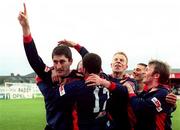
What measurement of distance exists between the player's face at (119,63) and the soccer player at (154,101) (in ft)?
5.36

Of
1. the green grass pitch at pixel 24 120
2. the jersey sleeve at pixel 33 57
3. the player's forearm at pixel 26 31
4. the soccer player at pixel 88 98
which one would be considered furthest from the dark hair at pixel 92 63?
the green grass pitch at pixel 24 120

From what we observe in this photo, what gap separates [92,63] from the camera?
17.0 ft

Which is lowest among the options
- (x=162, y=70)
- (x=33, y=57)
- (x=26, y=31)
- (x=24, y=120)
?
(x=24, y=120)

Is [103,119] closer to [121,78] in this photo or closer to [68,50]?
[68,50]

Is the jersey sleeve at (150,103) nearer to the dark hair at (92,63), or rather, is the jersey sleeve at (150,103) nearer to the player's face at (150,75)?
the player's face at (150,75)

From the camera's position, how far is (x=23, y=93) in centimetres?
4747

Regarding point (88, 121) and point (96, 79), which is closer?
point (96, 79)

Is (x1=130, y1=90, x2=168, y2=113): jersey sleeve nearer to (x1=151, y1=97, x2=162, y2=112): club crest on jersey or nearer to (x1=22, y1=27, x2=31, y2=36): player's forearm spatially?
Answer: (x1=151, y1=97, x2=162, y2=112): club crest on jersey

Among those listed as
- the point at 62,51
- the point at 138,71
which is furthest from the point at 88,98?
the point at 138,71

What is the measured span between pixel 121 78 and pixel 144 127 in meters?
1.92

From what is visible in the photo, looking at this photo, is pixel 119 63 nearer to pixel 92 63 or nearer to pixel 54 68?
pixel 54 68

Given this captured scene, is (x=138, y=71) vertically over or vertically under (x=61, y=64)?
under

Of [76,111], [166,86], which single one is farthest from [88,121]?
[166,86]

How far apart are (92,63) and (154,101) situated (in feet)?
2.65
